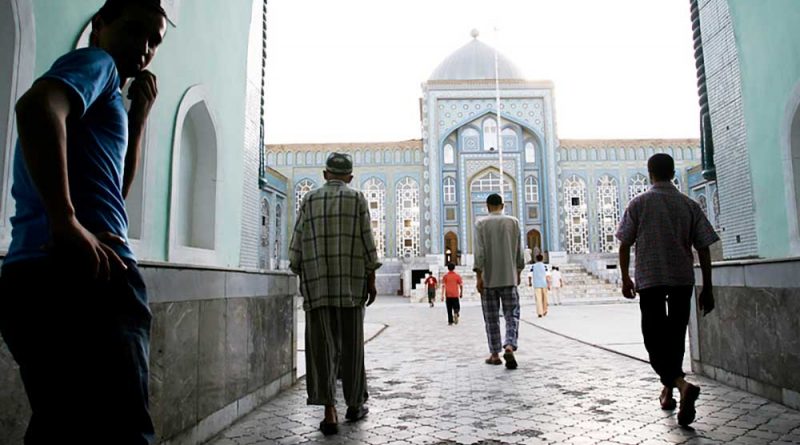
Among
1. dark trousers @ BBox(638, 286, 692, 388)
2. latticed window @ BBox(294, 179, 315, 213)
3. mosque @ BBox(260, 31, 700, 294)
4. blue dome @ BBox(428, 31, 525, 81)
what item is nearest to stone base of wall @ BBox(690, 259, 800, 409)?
dark trousers @ BBox(638, 286, 692, 388)

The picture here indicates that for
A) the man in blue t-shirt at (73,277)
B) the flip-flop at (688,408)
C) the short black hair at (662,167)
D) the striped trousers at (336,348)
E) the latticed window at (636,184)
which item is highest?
the latticed window at (636,184)

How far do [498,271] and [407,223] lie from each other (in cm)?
2281

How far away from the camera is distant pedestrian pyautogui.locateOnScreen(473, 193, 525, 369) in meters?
4.81

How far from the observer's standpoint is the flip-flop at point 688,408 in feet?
8.75

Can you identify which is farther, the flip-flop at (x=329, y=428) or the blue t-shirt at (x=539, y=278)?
the blue t-shirt at (x=539, y=278)

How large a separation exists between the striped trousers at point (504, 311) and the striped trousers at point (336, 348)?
6.73 feet

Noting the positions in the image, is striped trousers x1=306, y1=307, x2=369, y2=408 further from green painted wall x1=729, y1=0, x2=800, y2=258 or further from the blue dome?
the blue dome

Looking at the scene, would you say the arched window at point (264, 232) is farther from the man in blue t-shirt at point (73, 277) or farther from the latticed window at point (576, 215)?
the man in blue t-shirt at point (73, 277)

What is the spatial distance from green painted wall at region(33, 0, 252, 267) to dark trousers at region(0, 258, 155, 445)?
7.80ft

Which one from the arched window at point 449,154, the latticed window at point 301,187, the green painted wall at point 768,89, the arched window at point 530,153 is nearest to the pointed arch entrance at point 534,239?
the arched window at point 530,153

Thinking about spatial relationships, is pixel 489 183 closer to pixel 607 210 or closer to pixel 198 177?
pixel 607 210

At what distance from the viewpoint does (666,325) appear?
3.04 metres

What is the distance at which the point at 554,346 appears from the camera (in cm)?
609

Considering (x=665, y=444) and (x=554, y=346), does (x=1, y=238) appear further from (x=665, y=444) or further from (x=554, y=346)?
(x=554, y=346)
